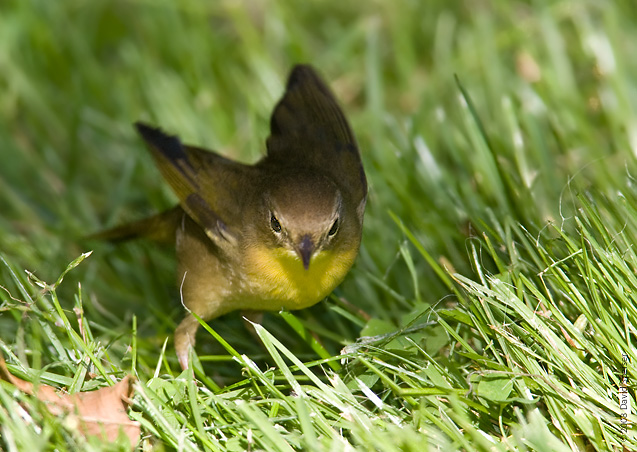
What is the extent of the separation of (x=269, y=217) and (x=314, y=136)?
74 centimetres

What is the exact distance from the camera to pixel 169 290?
397 cm

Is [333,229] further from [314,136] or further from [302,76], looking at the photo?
[302,76]

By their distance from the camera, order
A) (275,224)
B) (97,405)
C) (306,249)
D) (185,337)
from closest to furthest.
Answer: (97,405)
(306,249)
(275,224)
(185,337)

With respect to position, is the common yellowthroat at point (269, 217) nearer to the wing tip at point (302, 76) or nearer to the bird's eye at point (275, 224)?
the bird's eye at point (275, 224)

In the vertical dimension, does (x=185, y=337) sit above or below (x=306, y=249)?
below

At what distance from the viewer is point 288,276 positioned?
310cm

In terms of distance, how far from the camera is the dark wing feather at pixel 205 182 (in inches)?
129

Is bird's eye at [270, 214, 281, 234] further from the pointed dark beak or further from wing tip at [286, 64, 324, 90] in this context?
wing tip at [286, 64, 324, 90]

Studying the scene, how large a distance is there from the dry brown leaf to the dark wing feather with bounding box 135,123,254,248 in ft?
2.73

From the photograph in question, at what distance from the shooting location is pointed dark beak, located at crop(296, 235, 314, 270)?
290 centimetres

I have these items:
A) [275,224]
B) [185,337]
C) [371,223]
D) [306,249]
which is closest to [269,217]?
[275,224]

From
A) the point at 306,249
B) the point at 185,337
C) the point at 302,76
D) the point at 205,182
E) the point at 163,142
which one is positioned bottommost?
the point at 185,337

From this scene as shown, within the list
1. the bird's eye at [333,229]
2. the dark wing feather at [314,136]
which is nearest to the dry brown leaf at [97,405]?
the bird's eye at [333,229]

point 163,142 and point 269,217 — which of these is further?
point 163,142
